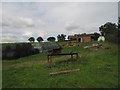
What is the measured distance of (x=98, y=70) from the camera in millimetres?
11711

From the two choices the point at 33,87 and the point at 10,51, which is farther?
the point at 10,51

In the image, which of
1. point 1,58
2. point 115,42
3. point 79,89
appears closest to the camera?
point 79,89

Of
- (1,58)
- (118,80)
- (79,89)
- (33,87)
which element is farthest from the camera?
(1,58)

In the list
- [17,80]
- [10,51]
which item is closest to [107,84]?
[17,80]

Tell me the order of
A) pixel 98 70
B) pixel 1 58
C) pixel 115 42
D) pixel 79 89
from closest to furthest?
pixel 79 89 < pixel 98 70 < pixel 1 58 < pixel 115 42

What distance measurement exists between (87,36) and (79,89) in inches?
1608

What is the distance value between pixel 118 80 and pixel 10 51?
1578cm

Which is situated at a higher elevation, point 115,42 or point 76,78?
point 115,42

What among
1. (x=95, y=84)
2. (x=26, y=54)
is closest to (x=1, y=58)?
(x=26, y=54)

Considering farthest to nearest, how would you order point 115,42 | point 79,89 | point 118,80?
point 115,42, point 118,80, point 79,89

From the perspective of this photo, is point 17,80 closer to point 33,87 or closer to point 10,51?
point 33,87

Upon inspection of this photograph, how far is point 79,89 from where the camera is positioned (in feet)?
27.0

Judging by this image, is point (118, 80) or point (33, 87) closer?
point (33, 87)

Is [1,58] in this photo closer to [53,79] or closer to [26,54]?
[26,54]
